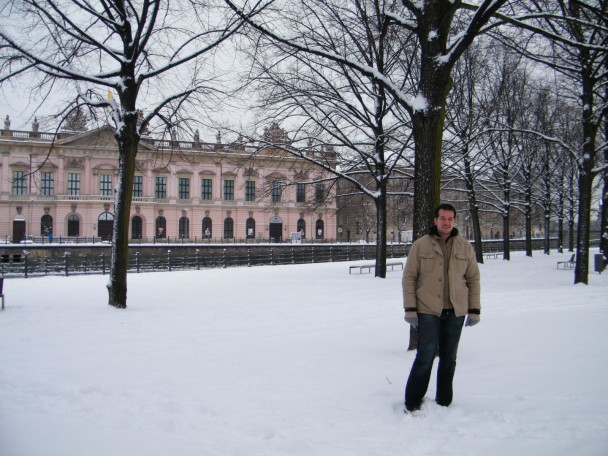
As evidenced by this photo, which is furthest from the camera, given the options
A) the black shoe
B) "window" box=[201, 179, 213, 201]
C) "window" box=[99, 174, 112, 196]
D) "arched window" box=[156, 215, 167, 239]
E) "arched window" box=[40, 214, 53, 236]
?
"window" box=[201, 179, 213, 201]

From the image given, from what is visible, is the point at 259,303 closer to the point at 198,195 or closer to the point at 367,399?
the point at 367,399

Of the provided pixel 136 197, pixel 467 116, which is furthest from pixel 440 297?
pixel 136 197

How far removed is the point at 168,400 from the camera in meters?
4.17

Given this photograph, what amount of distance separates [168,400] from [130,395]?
1.33 ft

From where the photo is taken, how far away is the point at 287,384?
4.64 m

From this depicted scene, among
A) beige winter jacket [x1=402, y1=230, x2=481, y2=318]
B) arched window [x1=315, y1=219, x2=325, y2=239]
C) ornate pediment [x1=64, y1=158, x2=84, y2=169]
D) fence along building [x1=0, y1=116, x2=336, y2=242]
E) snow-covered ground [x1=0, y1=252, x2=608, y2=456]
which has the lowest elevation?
snow-covered ground [x1=0, y1=252, x2=608, y2=456]

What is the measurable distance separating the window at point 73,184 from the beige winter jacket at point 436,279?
181ft

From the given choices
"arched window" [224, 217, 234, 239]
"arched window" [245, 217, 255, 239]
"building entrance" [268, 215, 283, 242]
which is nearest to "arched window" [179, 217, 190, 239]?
"arched window" [224, 217, 234, 239]

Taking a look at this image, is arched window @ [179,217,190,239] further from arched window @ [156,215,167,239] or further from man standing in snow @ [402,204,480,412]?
man standing in snow @ [402,204,480,412]

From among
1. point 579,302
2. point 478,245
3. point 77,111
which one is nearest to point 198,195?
point 478,245

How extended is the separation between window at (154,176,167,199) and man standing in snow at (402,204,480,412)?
179 feet

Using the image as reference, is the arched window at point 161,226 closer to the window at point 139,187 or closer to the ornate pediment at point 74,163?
the window at point 139,187

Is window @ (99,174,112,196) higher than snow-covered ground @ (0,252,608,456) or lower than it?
higher

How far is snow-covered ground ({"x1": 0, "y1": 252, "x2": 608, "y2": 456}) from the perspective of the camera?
3.24m
